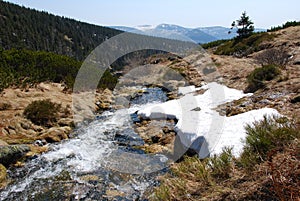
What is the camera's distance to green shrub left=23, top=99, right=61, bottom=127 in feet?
42.5

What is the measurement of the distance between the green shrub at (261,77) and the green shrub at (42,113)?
11.5 m

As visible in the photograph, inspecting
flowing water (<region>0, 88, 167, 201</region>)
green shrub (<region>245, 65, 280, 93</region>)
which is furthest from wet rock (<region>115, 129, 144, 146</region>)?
green shrub (<region>245, 65, 280, 93</region>)

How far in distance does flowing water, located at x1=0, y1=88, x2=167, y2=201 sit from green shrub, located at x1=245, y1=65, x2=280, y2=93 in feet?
23.5

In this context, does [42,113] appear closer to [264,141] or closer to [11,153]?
[11,153]

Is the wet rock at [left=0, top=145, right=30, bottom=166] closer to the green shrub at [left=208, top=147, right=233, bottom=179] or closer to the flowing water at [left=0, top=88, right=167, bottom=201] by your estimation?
the flowing water at [left=0, top=88, right=167, bottom=201]

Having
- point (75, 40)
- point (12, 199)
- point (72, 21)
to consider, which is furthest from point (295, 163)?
point (72, 21)

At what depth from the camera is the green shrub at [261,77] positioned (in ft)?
42.2

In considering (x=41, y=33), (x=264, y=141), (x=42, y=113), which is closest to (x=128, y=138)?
(x=42, y=113)

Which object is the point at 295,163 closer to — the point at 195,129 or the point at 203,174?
the point at 203,174

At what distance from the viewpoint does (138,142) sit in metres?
10.9

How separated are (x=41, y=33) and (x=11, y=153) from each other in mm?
59954

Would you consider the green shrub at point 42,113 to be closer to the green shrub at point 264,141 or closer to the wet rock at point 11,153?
the wet rock at point 11,153

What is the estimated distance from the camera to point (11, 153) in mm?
8586

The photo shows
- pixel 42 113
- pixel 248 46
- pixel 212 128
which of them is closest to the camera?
pixel 212 128
